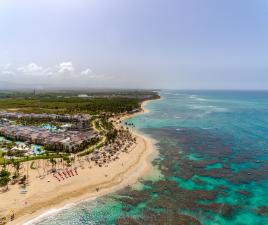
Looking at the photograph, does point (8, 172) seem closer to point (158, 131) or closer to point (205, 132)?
point (158, 131)

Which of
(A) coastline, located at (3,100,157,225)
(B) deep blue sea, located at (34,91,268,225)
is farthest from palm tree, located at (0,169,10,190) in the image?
(B) deep blue sea, located at (34,91,268,225)

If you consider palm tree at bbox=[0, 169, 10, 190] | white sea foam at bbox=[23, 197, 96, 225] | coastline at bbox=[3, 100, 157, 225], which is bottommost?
white sea foam at bbox=[23, 197, 96, 225]

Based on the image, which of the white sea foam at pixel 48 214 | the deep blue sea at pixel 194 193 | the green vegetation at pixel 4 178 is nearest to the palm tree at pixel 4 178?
the green vegetation at pixel 4 178

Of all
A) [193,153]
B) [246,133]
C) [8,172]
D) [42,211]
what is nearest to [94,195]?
[42,211]

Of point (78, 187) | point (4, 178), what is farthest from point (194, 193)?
point (4, 178)

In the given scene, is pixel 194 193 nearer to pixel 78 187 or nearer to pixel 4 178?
pixel 78 187

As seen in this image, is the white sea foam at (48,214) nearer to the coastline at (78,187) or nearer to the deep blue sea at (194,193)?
the coastline at (78,187)

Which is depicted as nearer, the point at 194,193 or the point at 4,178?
the point at 194,193

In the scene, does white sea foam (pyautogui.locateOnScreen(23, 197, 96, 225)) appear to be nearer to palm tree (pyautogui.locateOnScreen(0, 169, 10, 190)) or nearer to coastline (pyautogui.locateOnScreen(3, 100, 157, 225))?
coastline (pyautogui.locateOnScreen(3, 100, 157, 225))
